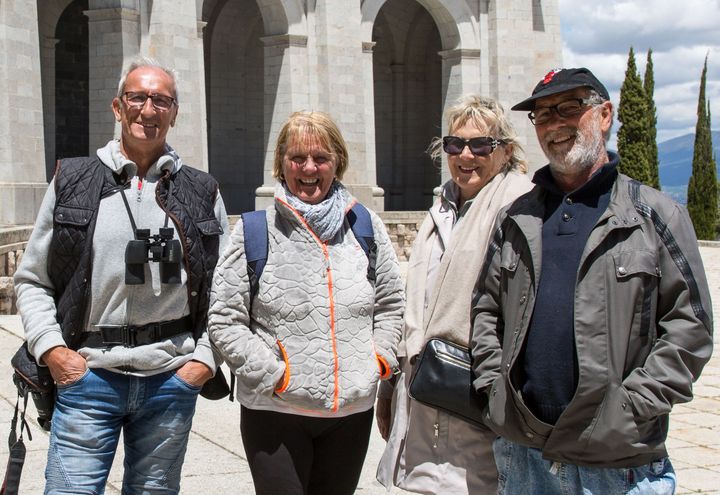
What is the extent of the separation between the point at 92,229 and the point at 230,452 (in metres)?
2.73

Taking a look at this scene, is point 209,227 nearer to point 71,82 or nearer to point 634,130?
point 71,82

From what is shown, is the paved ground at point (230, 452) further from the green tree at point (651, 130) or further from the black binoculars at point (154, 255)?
the green tree at point (651, 130)

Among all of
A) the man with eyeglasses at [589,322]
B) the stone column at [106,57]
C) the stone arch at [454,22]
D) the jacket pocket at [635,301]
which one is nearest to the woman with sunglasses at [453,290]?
the man with eyeglasses at [589,322]

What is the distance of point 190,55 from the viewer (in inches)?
738

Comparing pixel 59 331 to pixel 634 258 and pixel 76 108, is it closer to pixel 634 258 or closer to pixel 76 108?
pixel 634 258

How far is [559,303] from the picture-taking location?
324cm

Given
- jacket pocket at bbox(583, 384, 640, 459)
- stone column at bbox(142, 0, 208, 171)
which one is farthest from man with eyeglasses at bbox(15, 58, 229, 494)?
stone column at bbox(142, 0, 208, 171)

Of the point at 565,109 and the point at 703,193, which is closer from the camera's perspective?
the point at 565,109

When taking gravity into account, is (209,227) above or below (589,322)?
above

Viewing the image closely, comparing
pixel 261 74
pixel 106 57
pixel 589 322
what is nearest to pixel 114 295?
pixel 589 322

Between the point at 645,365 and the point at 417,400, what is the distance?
0.96 m

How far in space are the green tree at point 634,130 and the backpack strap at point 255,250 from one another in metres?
34.7

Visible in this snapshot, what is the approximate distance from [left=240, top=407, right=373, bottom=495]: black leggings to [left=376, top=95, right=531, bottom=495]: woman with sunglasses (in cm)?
17

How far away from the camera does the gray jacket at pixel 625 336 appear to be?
306 centimetres
